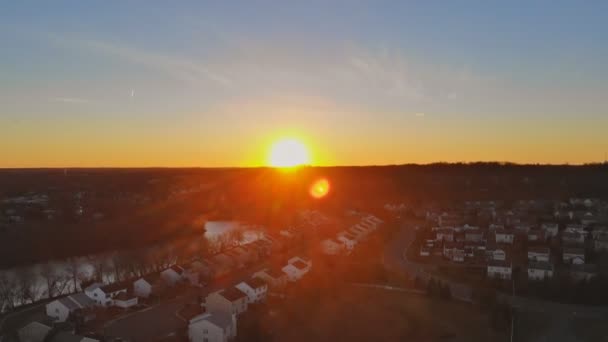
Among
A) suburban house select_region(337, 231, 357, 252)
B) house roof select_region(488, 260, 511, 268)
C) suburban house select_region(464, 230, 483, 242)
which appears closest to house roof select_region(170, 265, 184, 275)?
suburban house select_region(337, 231, 357, 252)

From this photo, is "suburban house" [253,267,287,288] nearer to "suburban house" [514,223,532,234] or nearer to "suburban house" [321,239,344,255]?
"suburban house" [321,239,344,255]

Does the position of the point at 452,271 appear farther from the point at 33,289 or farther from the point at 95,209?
the point at 95,209

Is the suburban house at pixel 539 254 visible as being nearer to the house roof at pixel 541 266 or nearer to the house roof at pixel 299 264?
the house roof at pixel 541 266

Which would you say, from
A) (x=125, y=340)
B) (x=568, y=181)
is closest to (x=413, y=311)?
(x=125, y=340)

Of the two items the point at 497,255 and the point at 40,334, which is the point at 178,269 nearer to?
the point at 40,334

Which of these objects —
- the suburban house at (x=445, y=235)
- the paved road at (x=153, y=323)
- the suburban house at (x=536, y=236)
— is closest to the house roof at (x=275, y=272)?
the paved road at (x=153, y=323)

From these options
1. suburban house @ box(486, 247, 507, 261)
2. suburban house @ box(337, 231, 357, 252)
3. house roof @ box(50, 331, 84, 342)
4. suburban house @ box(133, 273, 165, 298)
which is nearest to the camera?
house roof @ box(50, 331, 84, 342)
